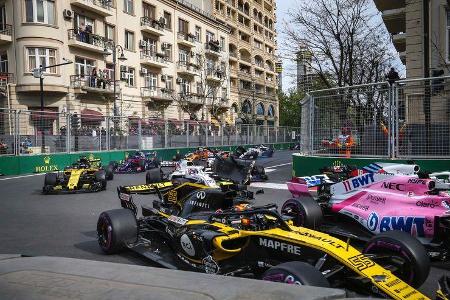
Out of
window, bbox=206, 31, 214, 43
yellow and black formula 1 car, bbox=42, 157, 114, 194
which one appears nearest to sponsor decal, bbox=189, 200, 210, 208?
yellow and black formula 1 car, bbox=42, 157, 114, 194

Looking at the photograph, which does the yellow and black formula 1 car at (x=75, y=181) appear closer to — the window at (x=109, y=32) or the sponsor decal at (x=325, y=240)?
the sponsor decal at (x=325, y=240)

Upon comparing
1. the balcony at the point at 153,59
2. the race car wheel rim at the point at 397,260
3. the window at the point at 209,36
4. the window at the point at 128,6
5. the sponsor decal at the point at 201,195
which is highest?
the window at the point at 209,36

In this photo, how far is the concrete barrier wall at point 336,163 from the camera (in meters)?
10.2

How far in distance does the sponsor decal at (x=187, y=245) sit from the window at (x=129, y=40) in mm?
35967

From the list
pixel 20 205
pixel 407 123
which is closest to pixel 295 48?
pixel 407 123

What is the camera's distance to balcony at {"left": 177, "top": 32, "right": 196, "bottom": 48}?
46544mm

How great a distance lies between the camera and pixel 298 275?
338 cm

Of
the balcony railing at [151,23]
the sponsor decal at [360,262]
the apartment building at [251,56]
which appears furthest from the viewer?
the apartment building at [251,56]

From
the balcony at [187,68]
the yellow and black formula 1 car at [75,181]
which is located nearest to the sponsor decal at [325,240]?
the yellow and black formula 1 car at [75,181]

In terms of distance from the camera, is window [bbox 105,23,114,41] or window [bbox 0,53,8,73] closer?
window [bbox 0,53,8,73]

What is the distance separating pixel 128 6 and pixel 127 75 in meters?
6.07

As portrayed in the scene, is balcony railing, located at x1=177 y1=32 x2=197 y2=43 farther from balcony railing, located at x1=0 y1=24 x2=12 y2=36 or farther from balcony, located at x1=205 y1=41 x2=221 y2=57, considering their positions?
balcony railing, located at x1=0 y1=24 x2=12 y2=36

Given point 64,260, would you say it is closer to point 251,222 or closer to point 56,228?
point 251,222

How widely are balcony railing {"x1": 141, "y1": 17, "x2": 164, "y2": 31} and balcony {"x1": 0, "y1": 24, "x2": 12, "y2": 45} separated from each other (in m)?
11.9
